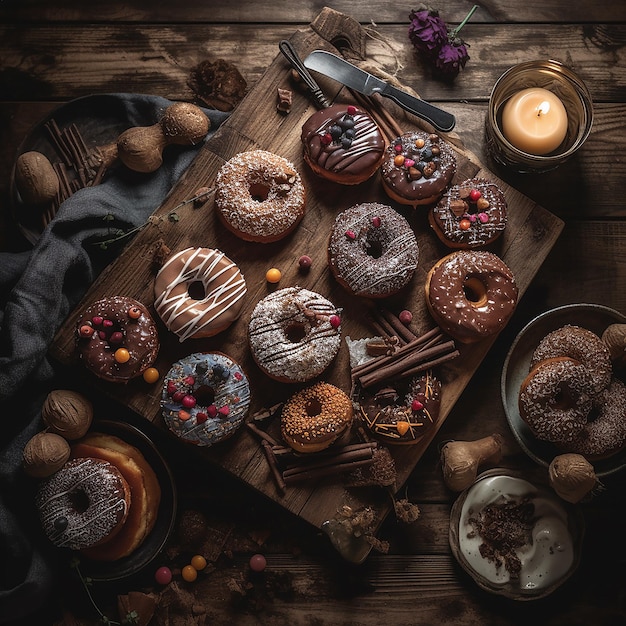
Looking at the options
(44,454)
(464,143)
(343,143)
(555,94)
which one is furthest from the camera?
(464,143)

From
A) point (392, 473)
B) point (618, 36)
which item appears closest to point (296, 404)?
point (392, 473)

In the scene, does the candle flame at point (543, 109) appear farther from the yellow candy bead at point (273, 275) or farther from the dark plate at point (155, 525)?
the dark plate at point (155, 525)

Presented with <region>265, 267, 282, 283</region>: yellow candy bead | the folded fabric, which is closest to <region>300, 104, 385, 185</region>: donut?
<region>265, 267, 282, 283</region>: yellow candy bead

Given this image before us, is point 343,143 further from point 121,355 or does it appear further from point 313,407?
point 121,355

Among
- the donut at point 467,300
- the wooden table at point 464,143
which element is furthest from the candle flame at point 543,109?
the donut at point 467,300

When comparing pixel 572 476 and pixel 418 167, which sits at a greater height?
pixel 418 167

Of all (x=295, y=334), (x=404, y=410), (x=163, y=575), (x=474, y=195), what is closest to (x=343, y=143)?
(x=474, y=195)

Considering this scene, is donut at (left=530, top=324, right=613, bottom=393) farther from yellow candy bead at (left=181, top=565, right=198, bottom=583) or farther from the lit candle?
yellow candy bead at (left=181, top=565, right=198, bottom=583)
